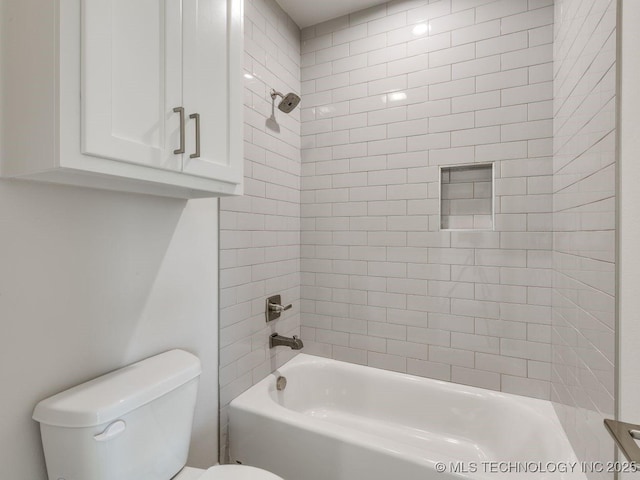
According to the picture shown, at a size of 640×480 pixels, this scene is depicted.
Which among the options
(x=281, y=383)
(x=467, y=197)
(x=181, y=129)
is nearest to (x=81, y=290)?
(x=181, y=129)

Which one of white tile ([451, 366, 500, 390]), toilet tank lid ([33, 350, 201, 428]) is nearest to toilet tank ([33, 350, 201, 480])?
toilet tank lid ([33, 350, 201, 428])

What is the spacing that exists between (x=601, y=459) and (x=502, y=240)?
104 centimetres

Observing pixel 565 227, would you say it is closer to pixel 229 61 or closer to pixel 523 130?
pixel 523 130

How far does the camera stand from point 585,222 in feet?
3.68

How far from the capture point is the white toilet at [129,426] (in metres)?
0.82

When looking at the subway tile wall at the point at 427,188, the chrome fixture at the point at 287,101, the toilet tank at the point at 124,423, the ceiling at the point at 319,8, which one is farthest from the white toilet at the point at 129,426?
the ceiling at the point at 319,8

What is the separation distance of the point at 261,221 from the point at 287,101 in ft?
2.49

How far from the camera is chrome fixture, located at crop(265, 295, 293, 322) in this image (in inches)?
75.0

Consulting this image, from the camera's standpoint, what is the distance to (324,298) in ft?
7.30

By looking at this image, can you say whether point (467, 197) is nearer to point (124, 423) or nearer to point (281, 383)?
point (281, 383)
